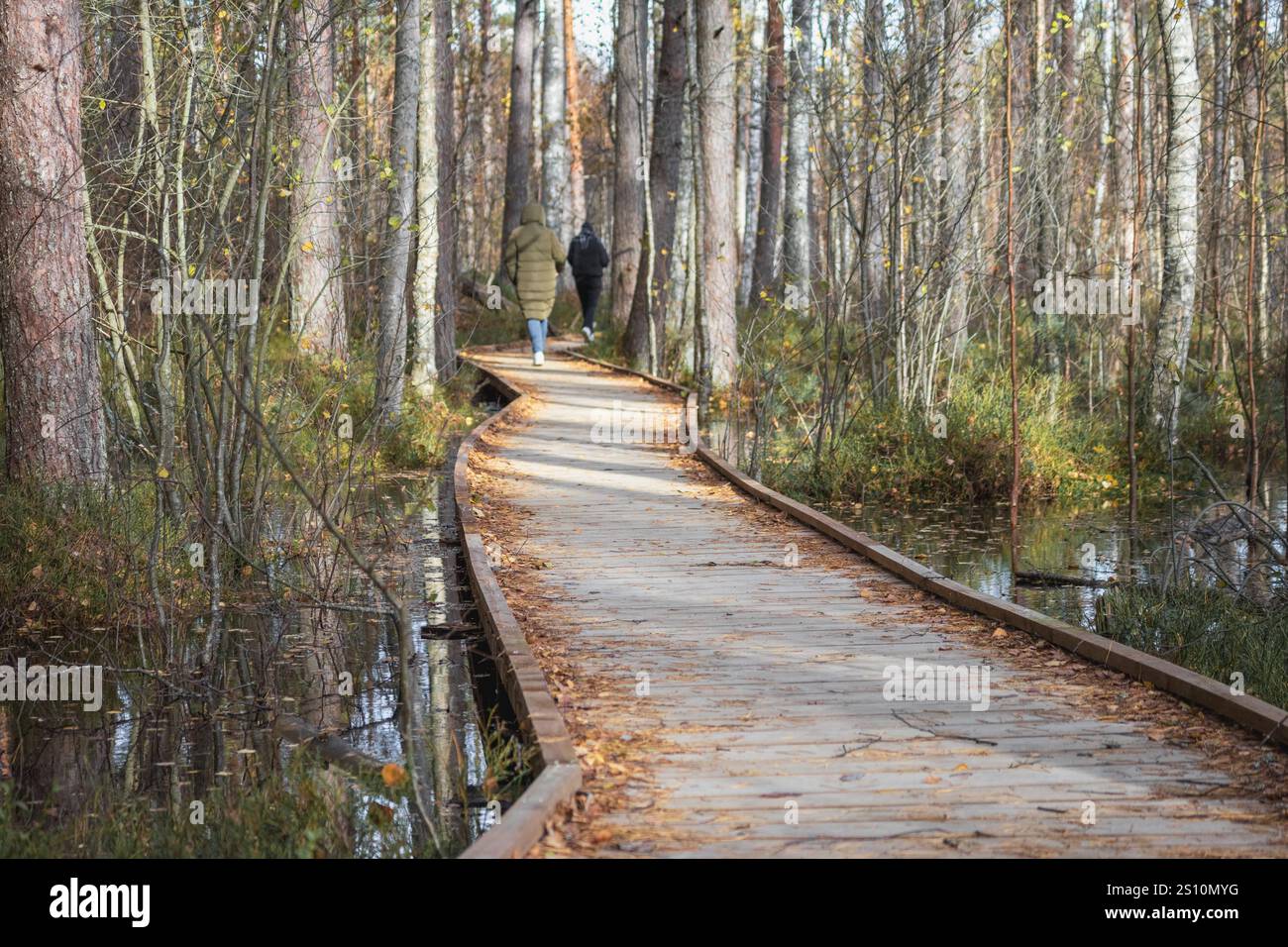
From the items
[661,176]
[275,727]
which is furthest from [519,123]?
[275,727]

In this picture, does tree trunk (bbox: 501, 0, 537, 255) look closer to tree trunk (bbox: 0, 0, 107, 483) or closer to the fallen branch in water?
tree trunk (bbox: 0, 0, 107, 483)

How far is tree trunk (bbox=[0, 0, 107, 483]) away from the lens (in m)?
8.27

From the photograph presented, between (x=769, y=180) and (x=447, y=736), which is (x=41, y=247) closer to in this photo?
(x=447, y=736)

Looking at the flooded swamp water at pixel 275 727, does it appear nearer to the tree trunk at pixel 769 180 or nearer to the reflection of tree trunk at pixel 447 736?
the reflection of tree trunk at pixel 447 736

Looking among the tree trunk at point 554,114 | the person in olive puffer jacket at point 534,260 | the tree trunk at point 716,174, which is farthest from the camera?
the tree trunk at point 554,114

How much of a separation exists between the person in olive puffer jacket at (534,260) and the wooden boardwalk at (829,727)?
10.4m

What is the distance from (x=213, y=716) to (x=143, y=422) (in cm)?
370

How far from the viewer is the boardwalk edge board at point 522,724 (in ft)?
13.0

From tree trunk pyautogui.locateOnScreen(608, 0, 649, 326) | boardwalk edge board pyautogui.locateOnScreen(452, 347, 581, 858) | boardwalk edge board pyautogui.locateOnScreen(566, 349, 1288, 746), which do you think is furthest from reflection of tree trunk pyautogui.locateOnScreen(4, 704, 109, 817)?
tree trunk pyautogui.locateOnScreen(608, 0, 649, 326)

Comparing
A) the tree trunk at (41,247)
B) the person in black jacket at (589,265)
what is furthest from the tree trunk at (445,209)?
the tree trunk at (41,247)

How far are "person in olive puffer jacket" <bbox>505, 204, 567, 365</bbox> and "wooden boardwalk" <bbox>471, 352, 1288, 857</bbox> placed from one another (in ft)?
34.1

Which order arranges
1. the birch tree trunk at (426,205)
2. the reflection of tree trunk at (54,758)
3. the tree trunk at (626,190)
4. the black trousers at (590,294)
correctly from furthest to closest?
the black trousers at (590,294), the tree trunk at (626,190), the birch tree trunk at (426,205), the reflection of tree trunk at (54,758)

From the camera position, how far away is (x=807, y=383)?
55.0 feet
